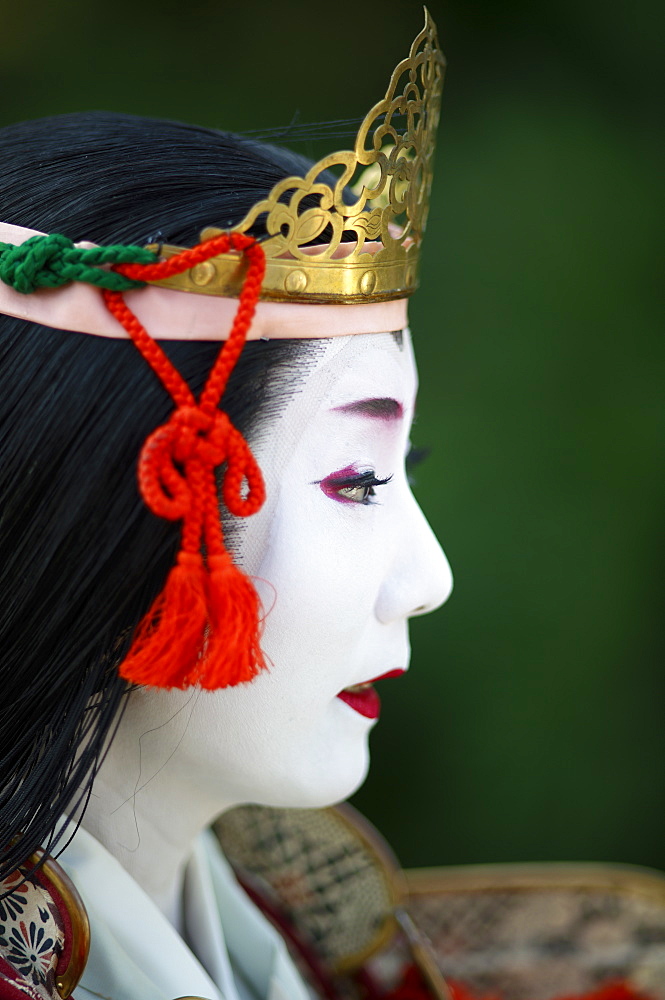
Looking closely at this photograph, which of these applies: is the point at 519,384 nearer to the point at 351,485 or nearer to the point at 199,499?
the point at 351,485

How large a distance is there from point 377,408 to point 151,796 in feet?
1.29

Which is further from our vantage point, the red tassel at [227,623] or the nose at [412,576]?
the nose at [412,576]

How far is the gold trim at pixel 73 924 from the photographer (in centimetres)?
73

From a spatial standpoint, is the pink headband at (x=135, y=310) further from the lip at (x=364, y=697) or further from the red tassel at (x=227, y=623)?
the lip at (x=364, y=697)

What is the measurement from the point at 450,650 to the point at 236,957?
98 cm

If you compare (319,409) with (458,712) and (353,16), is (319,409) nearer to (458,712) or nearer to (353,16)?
(353,16)

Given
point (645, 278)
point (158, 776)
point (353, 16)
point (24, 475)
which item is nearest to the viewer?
point (24, 475)

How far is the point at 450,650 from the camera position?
6.40 ft

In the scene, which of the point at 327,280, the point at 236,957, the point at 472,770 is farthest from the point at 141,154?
the point at 472,770

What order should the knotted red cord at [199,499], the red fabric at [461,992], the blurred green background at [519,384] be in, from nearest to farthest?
the knotted red cord at [199,499] → the red fabric at [461,992] → the blurred green background at [519,384]

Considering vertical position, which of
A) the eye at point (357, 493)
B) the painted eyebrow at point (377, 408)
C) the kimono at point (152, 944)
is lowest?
the kimono at point (152, 944)

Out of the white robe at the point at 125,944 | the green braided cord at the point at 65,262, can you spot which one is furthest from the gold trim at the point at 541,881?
the green braided cord at the point at 65,262

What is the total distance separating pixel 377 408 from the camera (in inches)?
31.8

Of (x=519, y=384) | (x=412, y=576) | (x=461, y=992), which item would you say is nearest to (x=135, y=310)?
(x=412, y=576)
